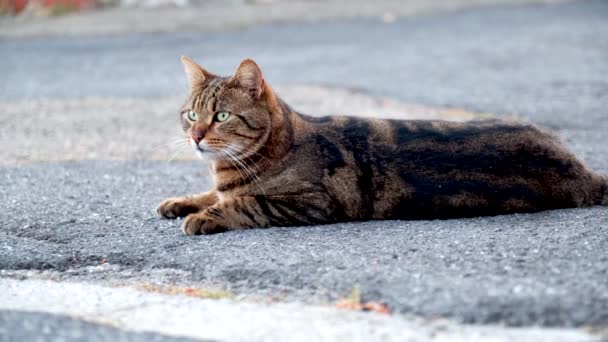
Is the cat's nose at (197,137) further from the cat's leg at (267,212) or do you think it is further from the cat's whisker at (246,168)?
the cat's leg at (267,212)

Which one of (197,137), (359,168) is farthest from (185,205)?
(359,168)

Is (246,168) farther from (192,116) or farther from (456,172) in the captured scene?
(456,172)

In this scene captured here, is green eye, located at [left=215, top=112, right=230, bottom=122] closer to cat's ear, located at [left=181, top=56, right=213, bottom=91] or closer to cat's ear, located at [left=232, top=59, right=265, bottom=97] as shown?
cat's ear, located at [left=232, top=59, right=265, bottom=97]

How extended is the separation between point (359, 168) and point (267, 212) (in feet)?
2.12

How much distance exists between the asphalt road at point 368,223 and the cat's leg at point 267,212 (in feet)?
0.35

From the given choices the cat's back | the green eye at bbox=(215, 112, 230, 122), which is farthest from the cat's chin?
the cat's back

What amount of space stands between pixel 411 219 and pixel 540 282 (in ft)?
4.76

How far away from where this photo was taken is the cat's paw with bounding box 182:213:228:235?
16.6ft

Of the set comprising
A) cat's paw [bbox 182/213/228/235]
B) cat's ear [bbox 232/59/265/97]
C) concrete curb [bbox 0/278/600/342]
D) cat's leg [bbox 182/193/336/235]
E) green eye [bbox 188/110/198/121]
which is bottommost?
concrete curb [bbox 0/278/600/342]

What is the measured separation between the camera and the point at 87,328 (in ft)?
11.7

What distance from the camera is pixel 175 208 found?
5594 millimetres

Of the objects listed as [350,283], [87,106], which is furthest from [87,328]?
[87,106]

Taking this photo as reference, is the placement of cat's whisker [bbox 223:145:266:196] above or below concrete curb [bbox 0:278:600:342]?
above

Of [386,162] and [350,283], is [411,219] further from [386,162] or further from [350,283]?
[350,283]
